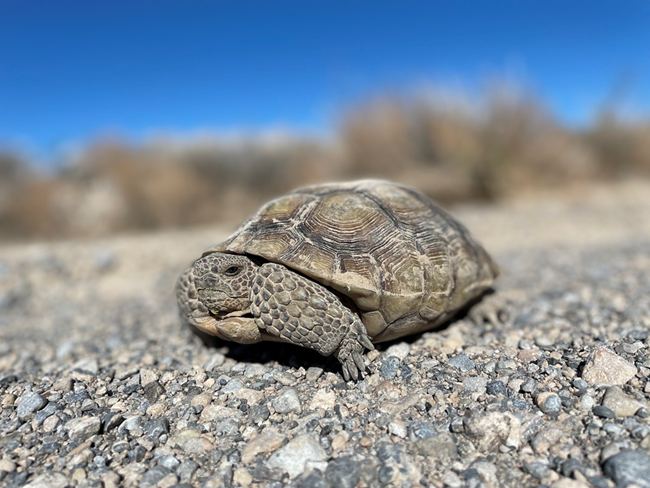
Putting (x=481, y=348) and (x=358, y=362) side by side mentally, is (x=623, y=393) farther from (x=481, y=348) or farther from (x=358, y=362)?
(x=358, y=362)

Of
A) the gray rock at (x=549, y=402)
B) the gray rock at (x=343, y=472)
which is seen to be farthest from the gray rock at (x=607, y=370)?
the gray rock at (x=343, y=472)

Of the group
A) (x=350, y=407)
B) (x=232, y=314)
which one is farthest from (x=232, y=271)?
(x=350, y=407)

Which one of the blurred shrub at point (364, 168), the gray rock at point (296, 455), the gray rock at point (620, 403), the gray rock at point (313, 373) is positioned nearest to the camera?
the gray rock at point (296, 455)

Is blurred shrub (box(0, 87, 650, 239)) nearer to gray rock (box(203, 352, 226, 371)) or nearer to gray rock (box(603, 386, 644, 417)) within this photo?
gray rock (box(203, 352, 226, 371))

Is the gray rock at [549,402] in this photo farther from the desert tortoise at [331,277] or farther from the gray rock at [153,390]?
the gray rock at [153,390]

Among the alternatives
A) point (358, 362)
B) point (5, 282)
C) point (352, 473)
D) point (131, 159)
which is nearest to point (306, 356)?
point (358, 362)

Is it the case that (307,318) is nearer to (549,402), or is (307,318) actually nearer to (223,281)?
(223,281)
